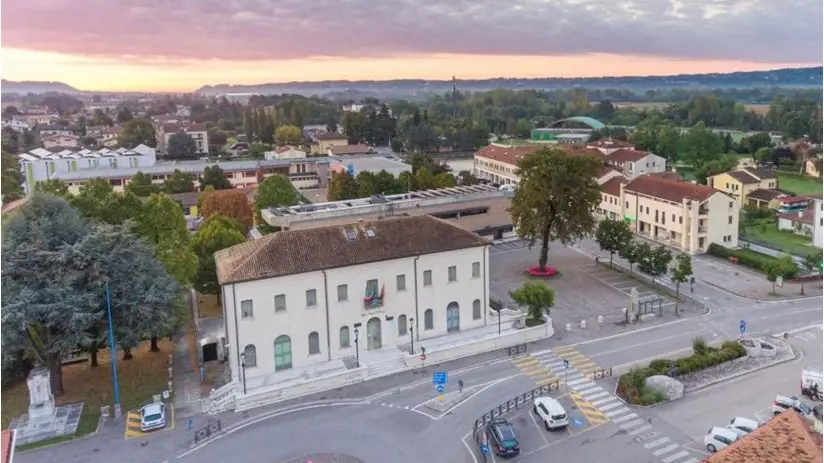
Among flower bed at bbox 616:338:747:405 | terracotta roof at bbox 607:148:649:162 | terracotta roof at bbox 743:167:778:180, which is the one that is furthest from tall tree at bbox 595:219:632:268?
terracotta roof at bbox 607:148:649:162

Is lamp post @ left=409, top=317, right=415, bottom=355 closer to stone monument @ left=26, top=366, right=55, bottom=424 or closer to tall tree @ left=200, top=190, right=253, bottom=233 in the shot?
stone monument @ left=26, top=366, right=55, bottom=424

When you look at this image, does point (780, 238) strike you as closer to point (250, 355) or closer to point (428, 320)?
point (428, 320)

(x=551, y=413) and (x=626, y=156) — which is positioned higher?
(x=626, y=156)

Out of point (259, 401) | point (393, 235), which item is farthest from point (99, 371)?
point (393, 235)

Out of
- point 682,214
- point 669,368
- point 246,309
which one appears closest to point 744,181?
point 682,214

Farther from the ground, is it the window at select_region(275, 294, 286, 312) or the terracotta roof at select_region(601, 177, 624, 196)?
the terracotta roof at select_region(601, 177, 624, 196)

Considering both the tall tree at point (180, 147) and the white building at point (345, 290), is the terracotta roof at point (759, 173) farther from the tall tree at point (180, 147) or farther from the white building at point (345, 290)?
the tall tree at point (180, 147)

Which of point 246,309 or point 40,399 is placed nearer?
point 40,399
